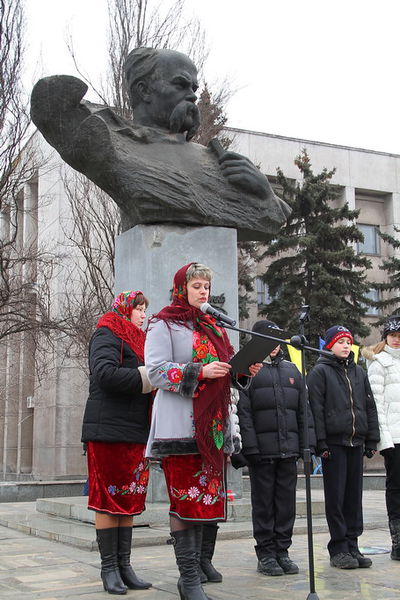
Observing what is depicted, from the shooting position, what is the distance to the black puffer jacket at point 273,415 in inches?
197

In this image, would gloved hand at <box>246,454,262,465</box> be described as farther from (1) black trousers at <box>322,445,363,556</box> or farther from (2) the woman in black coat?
(2) the woman in black coat

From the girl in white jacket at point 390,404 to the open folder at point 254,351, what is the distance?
77.8 inches

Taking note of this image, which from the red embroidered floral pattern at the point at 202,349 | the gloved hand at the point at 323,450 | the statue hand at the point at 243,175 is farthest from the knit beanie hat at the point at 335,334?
the statue hand at the point at 243,175

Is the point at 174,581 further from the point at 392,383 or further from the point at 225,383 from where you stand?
the point at 392,383

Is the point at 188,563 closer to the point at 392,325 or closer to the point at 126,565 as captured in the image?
the point at 126,565

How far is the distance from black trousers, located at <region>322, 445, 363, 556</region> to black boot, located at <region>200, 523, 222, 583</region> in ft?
3.20

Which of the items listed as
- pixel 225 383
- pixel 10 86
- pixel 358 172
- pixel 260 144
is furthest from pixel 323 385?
pixel 358 172

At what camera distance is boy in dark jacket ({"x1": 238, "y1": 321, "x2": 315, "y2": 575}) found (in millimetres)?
4957

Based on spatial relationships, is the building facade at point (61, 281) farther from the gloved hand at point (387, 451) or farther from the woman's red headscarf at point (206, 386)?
the woman's red headscarf at point (206, 386)

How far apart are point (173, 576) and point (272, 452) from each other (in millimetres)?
1033

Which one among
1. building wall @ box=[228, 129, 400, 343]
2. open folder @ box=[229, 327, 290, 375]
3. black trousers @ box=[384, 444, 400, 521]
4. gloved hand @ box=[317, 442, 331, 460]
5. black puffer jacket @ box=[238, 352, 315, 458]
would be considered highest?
building wall @ box=[228, 129, 400, 343]

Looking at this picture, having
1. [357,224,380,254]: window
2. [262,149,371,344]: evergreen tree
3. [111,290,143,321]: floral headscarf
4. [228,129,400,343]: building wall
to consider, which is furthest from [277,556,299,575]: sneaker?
[357,224,380,254]: window

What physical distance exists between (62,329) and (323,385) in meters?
12.5

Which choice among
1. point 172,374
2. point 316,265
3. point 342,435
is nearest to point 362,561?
point 342,435
